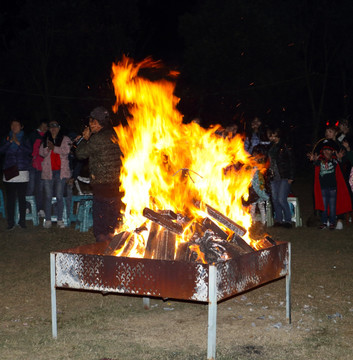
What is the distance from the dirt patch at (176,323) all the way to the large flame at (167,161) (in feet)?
3.21

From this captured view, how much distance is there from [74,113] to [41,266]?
3045 centimetres

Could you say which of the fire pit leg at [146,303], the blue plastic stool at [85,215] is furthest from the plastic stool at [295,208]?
the fire pit leg at [146,303]

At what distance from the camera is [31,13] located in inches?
1496

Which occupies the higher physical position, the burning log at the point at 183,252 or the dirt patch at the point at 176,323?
the burning log at the point at 183,252

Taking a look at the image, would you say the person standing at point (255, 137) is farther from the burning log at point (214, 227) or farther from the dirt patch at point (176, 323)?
the burning log at point (214, 227)

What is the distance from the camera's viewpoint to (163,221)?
5.43 metres

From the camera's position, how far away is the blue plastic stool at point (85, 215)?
1164 cm

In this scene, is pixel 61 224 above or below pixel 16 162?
below

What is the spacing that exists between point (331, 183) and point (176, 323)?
21.6ft

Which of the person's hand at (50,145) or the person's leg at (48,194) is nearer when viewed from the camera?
the person's hand at (50,145)

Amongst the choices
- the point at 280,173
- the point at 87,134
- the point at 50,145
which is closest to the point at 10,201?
the point at 50,145

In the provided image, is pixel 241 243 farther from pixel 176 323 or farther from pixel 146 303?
pixel 146 303

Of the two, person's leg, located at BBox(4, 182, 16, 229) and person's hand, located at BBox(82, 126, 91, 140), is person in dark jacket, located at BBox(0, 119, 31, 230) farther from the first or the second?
person's hand, located at BBox(82, 126, 91, 140)

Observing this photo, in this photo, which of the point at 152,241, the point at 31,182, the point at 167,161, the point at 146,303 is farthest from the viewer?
the point at 31,182
